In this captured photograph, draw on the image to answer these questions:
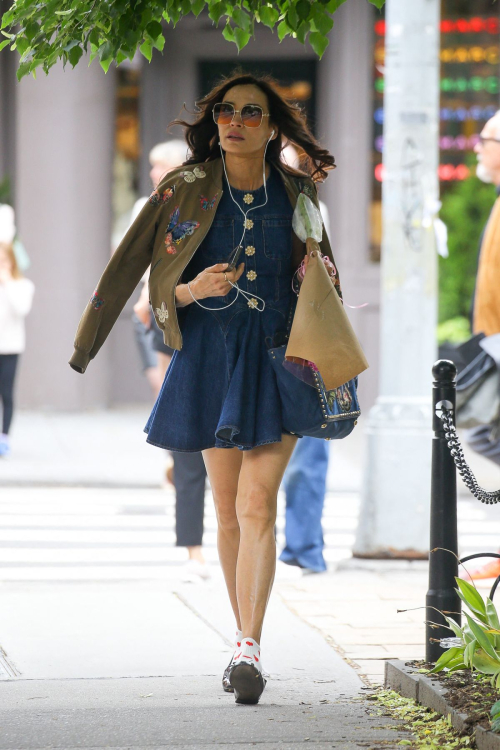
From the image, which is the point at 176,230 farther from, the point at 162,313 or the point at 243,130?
the point at 243,130

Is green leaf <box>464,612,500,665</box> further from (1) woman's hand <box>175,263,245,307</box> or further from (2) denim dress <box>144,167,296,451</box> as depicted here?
(1) woman's hand <box>175,263,245,307</box>

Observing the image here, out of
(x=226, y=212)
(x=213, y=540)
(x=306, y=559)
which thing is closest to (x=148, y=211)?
(x=226, y=212)

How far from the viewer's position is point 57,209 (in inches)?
552

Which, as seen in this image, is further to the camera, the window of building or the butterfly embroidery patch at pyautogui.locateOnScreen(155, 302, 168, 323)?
the window of building

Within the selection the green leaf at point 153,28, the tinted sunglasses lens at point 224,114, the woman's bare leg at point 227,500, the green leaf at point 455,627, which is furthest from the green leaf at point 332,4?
the green leaf at point 455,627

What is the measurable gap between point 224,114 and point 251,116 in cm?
9

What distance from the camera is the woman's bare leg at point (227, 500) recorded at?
438cm

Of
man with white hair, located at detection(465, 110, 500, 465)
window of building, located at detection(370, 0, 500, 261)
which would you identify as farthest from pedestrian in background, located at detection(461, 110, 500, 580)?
window of building, located at detection(370, 0, 500, 261)

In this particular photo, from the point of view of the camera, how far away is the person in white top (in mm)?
10500

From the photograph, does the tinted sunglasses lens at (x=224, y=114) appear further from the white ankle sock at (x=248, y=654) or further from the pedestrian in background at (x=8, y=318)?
the pedestrian in background at (x=8, y=318)

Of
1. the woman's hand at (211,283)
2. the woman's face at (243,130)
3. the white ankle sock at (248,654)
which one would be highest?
the woman's face at (243,130)

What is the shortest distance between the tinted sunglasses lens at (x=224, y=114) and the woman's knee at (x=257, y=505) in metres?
1.25

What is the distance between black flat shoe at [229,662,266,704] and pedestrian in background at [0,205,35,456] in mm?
6699

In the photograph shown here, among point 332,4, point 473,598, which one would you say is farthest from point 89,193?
point 473,598
